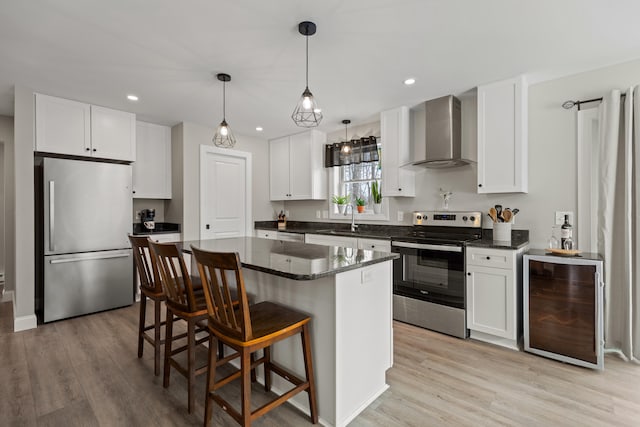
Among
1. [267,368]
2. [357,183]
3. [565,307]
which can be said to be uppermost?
[357,183]

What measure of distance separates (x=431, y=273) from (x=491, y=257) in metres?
0.58

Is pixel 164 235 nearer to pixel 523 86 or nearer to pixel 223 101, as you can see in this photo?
pixel 223 101

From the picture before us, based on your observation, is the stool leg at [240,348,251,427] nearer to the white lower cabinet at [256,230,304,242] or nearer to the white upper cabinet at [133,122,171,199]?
the white lower cabinet at [256,230,304,242]

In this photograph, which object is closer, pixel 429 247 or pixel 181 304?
pixel 181 304

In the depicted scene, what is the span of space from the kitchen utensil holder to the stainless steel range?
24 centimetres

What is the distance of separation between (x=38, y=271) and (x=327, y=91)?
3.76 m

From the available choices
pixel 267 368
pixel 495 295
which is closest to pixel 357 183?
pixel 495 295

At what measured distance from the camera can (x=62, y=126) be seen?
11.1 feet

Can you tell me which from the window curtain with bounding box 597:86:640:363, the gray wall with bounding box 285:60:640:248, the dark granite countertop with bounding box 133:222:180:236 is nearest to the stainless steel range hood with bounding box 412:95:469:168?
the gray wall with bounding box 285:60:640:248

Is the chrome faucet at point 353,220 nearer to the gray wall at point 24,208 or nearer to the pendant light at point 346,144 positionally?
the pendant light at point 346,144

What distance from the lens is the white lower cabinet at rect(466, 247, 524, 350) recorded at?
8.63ft

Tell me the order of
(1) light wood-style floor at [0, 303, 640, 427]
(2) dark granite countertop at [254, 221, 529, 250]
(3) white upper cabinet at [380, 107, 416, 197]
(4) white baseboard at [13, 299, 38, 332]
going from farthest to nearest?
(3) white upper cabinet at [380, 107, 416, 197]
(4) white baseboard at [13, 299, 38, 332]
(2) dark granite countertop at [254, 221, 529, 250]
(1) light wood-style floor at [0, 303, 640, 427]

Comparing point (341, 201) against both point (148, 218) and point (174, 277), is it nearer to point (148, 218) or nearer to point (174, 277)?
point (148, 218)

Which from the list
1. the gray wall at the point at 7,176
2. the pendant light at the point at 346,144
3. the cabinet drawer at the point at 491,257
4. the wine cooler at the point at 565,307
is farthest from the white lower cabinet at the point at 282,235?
the gray wall at the point at 7,176
